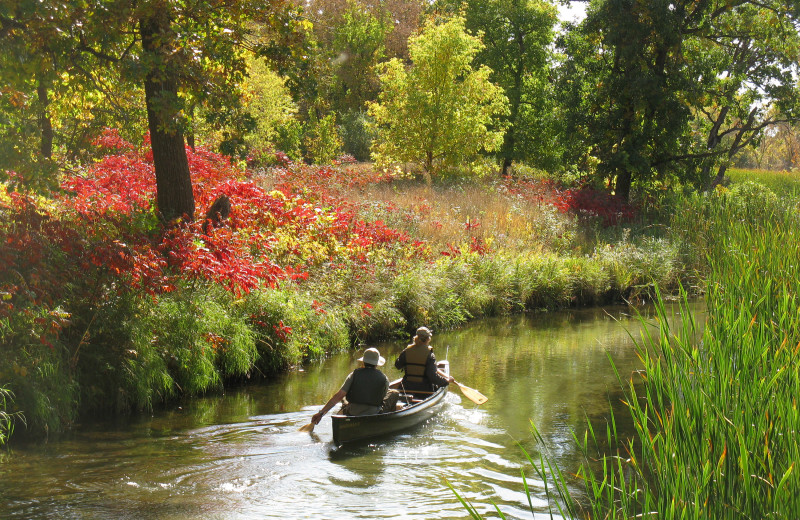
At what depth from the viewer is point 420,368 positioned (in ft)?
37.1

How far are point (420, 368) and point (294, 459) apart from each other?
3.02 metres

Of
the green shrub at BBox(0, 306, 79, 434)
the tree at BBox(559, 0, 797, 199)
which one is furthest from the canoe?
the tree at BBox(559, 0, 797, 199)

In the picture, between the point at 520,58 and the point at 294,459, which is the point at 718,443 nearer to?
the point at 294,459

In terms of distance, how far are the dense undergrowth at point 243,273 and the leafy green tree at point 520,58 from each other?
9.74m

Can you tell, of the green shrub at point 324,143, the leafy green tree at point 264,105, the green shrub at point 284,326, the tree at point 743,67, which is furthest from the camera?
the green shrub at point 324,143

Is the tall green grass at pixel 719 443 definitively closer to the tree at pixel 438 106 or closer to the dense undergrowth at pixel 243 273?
the dense undergrowth at pixel 243 273

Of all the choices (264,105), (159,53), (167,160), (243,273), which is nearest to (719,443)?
(243,273)

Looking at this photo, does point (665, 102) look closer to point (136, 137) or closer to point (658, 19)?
point (658, 19)

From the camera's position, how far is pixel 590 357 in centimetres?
1485

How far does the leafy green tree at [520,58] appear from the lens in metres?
34.6

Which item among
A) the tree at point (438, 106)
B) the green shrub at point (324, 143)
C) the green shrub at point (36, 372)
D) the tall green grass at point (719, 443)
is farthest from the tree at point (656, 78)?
the tall green grass at point (719, 443)

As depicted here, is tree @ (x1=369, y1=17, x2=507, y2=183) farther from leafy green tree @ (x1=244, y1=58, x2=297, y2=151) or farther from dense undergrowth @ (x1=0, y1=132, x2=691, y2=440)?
leafy green tree @ (x1=244, y1=58, x2=297, y2=151)

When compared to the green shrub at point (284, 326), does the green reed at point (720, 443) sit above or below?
above

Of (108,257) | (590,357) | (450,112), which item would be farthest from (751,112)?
(108,257)
